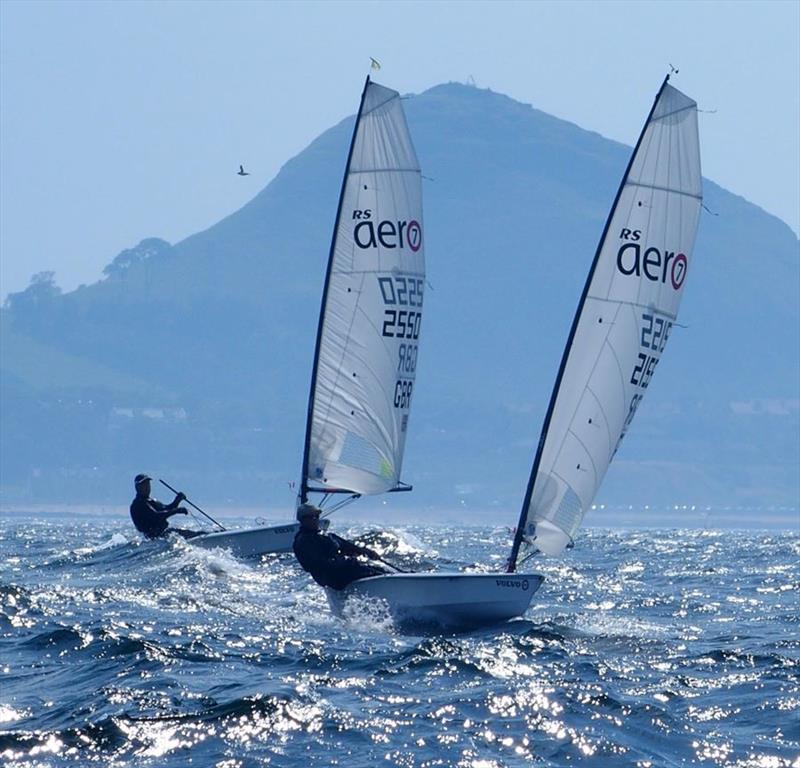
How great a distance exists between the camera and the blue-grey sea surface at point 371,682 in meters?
13.0

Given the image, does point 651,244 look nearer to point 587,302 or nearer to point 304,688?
point 587,302

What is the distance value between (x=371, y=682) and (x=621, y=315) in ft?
21.2

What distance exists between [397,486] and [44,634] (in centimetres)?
1242

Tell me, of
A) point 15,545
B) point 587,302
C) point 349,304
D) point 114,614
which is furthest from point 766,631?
point 15,545

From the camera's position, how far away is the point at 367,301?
28.3m

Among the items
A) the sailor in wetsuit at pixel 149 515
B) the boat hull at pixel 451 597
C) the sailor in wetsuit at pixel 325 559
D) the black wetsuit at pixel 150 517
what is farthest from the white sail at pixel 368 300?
the boat hull at pixel 451 597

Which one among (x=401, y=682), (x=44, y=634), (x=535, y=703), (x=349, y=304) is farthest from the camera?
(x=349, y=304)

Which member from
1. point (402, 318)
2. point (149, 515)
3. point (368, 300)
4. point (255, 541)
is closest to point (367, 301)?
point (368, 300)

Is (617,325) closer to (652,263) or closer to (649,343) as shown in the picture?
(649,343)

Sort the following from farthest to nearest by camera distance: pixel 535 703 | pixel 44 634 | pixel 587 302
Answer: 1. pixel 587 302
2. pixel 44 634
3. pixel 535 703

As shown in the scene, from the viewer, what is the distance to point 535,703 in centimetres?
1450

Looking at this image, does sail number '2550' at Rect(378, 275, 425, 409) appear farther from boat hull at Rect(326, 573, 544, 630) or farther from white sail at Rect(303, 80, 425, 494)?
boat hull at Rect(326, 573, 544, 630)

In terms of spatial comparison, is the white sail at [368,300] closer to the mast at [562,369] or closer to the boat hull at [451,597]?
the mast at [562,369]

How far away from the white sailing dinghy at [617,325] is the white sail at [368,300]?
8326 millimetres
